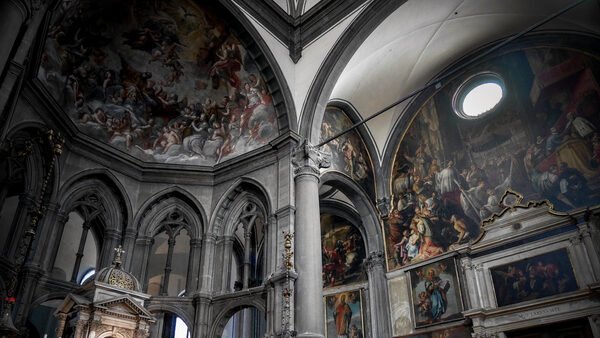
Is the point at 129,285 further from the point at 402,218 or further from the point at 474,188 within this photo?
the point at 474,188

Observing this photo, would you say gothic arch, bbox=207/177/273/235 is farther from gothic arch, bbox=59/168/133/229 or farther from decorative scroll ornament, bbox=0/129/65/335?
decorative scroll ornament, bbox=0/129/65/335

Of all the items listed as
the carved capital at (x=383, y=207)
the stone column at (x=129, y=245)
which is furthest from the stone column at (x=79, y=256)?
the carved capital at (x=383, y=207)

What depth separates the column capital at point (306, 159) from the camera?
12523mm

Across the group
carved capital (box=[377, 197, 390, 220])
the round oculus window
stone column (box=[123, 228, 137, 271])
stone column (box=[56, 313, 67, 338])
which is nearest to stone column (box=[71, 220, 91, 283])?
stone column (box=[123, 228, 137, 271])

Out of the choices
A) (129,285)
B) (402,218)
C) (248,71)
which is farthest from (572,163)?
(129,285)

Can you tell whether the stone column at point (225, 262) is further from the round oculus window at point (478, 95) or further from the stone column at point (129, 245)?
the round oculus window at point (478, 95)

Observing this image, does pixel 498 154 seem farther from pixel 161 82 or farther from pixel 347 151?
pixel 161 82

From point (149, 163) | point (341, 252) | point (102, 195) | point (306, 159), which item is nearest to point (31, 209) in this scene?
point (102, 195)

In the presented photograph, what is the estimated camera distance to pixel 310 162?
12625 mm

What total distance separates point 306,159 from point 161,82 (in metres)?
5.47

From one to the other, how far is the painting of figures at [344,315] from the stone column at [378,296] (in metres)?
0.92

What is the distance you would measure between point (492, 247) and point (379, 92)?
20.7 ft

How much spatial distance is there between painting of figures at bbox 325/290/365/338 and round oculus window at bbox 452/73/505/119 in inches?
287

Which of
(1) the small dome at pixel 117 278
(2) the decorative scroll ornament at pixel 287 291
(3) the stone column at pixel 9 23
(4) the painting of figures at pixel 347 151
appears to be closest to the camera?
(3) the stone column at pixel 9 23
